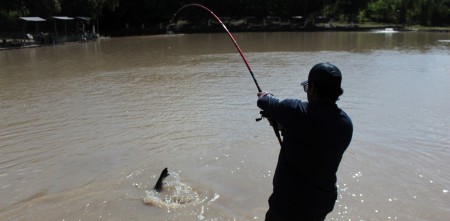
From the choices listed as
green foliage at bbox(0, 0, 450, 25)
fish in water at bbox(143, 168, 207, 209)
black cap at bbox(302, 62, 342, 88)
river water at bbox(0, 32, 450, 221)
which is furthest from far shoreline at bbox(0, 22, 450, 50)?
black cap at bbox(302, 62, 342, 88)

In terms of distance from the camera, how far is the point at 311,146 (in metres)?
2.45

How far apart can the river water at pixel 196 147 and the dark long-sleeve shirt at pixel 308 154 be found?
2212 millimetres

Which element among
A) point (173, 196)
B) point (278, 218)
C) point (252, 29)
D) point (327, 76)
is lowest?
point (173, 196)

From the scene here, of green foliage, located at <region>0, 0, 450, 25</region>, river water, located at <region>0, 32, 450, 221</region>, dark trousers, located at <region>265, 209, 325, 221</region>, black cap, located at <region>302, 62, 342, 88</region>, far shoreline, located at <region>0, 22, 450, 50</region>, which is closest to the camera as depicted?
black cap, located at <region>302, 62, 342, 88</region>

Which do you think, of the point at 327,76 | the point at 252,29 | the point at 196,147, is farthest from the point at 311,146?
the point at 252,29

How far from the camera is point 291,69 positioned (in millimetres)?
16406

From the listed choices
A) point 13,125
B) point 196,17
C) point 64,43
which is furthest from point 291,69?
point 196,17

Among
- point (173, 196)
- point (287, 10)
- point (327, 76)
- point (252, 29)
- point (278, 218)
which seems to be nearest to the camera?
point (327, 76)

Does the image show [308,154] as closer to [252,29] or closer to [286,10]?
[252,29]

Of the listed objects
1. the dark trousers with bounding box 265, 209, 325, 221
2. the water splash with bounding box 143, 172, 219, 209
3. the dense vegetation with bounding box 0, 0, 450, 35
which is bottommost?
the water splash with bounding box 143, 172, 219, 209

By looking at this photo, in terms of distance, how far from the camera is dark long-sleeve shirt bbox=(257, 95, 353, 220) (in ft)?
7.87

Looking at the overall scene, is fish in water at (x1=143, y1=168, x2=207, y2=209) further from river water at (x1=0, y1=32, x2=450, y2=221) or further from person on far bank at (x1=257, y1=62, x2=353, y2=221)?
person on far bank at (x1=257, y1=62, x2=353, y2=221)

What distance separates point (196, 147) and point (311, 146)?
4.83m

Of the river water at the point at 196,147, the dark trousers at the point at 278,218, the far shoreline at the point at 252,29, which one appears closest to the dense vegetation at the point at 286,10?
the far shoreline at the point at 252,29
